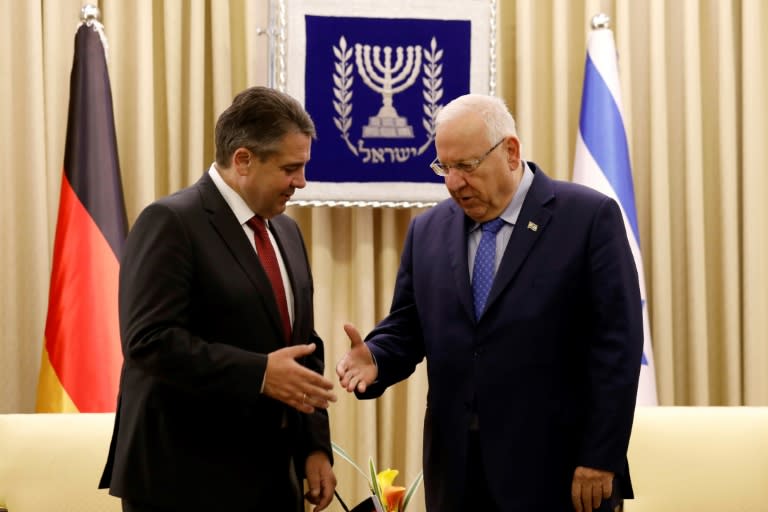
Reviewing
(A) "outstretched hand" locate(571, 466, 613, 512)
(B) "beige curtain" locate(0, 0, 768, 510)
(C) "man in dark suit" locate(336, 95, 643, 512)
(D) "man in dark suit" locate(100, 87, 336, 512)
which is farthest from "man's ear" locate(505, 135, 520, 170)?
(B) "beige curtain" locate(0, 0, 768, 510)

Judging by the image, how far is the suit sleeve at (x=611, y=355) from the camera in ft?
8.68

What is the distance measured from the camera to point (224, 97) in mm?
4637

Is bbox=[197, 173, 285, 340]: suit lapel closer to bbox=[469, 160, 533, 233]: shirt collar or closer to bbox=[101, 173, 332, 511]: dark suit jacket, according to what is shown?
bbox=[101, 173, 332, 511]: dark suit jacket

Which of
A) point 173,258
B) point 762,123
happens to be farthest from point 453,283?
point 762,123

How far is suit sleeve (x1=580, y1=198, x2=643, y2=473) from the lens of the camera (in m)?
2.64

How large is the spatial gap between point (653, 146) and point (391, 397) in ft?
5.85

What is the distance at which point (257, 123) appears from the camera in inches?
102

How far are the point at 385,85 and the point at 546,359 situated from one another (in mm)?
2241

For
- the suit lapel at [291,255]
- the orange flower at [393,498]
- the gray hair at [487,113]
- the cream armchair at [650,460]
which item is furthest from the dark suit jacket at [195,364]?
the cream armchair at [650,460]

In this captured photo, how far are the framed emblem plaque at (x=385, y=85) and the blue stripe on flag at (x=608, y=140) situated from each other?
0.48 meters

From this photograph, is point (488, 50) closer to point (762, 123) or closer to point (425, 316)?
point (762, 123)

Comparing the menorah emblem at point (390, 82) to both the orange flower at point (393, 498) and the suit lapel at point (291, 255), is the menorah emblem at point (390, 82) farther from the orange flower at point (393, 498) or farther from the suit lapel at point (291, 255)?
the orange flower at point (393, 498)

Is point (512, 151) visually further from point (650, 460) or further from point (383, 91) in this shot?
point (383, 91)

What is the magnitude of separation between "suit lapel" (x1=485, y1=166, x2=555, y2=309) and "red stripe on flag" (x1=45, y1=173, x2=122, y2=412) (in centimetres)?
200
